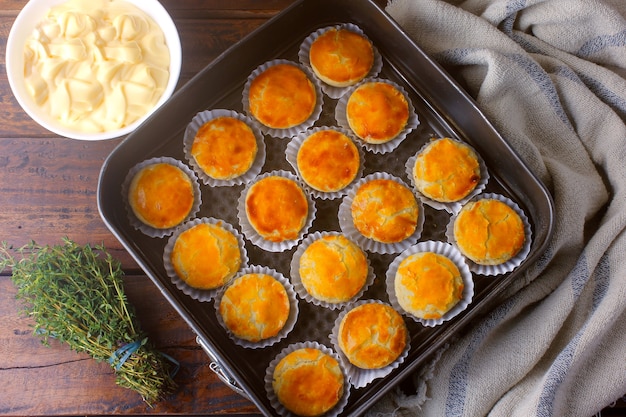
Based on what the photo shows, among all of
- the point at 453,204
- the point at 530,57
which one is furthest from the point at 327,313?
the point at 530,57

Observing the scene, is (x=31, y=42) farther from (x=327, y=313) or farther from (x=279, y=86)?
(x=327, y=313)

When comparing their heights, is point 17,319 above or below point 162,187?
below

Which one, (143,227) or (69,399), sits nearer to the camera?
(143,227)

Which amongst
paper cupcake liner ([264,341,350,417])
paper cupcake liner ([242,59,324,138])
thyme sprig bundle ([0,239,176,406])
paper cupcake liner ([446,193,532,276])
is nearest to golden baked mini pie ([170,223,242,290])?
thyme sprig bundle ([0,239,176,406])

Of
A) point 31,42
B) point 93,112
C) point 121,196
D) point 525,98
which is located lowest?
point 121,196

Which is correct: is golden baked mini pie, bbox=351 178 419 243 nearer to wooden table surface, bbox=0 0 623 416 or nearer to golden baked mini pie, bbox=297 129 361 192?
golden baked mini pie, bbox=297 129 361 192

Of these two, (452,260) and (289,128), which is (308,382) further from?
(289,128)

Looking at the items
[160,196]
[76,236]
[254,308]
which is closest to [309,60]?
[160,196]

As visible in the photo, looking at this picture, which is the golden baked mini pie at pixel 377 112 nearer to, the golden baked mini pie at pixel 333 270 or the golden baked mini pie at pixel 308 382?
the golden baked mini pie at pixel 333 270
